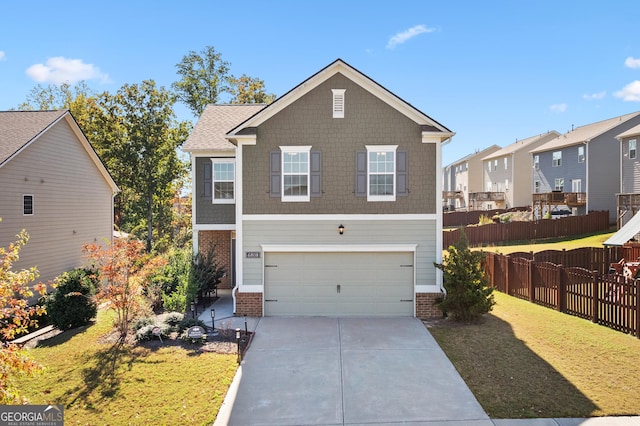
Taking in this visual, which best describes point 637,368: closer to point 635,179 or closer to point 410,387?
point 410,387

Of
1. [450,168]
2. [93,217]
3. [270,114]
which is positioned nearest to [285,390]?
[270,114]

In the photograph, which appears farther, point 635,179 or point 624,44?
point 635,179

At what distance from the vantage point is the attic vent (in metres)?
13.8

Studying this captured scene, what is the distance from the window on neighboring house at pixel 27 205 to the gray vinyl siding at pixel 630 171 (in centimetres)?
3857

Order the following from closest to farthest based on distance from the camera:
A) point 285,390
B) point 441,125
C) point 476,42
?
point 285,390
point 441,125
point 476,42

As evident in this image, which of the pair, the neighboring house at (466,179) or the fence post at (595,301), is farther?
the neighboring house at (466,179)

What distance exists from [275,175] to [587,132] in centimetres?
3735

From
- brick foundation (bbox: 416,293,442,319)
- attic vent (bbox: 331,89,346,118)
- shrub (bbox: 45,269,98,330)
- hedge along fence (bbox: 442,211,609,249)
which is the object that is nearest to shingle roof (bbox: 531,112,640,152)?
hedge along fence (bbox: 442,211,609,249)

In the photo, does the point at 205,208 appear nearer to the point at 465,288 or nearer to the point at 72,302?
the point at 72,302

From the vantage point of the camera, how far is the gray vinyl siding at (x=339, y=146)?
1375cm

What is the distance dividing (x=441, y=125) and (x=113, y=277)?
11.1 m

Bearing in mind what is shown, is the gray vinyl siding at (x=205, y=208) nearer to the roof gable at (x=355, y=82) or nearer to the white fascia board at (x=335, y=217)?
the white fascia board at (x=335, y=217)

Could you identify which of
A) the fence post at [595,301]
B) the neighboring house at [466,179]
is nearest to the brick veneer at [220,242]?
the fence post at [595,301]

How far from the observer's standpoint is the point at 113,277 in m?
11.6
